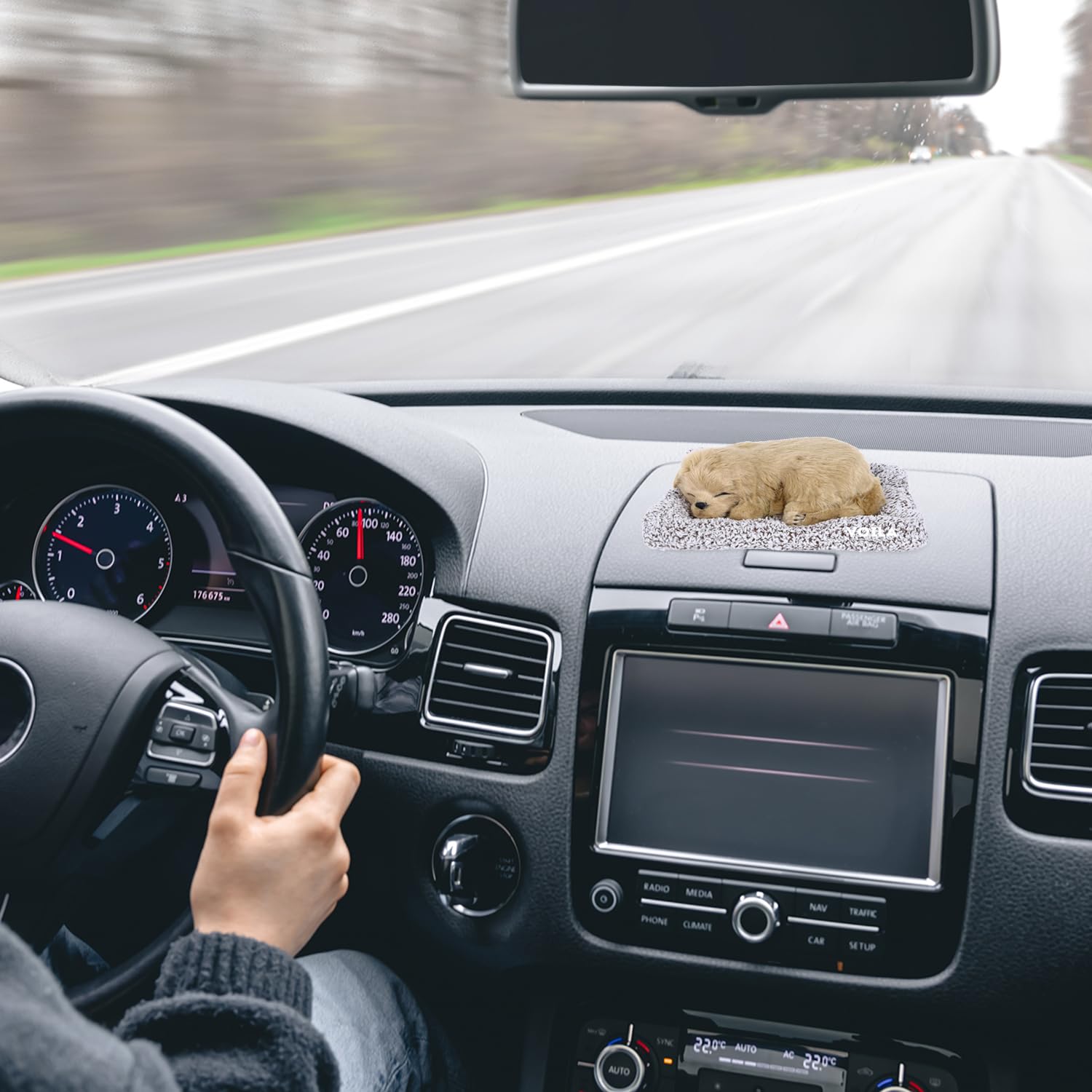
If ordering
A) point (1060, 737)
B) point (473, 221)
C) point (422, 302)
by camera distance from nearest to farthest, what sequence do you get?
1. point (1060, 737)
2. point (422, 302)
3. point (473, 221)

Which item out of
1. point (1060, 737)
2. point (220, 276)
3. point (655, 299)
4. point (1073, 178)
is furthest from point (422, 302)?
point (1060, 737)

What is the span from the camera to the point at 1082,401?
2.91m

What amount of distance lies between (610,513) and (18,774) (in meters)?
1.16

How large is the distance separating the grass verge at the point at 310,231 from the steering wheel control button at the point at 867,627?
294 cm

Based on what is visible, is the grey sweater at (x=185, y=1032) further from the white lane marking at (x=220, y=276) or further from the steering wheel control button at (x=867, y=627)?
the white lane marking at (x=220, y=276)

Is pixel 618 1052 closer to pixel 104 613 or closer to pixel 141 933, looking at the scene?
pixel 141 933

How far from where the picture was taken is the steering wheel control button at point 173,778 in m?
1.97

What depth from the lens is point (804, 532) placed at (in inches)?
87.4

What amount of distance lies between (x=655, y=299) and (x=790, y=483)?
3177 mm

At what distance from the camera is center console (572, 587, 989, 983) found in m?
2.13

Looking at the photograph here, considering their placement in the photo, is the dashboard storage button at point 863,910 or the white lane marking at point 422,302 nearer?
the dashboard storage button at point 863,910

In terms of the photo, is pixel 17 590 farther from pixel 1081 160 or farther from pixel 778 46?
pixel 1081 160

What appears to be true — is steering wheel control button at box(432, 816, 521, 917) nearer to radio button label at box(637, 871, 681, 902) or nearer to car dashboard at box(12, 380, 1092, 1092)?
car dashboard at box(12, 380, 1092, 1092)

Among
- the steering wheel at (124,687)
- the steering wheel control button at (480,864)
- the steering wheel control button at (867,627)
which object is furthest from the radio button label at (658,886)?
the steering wheel at (124,687)
